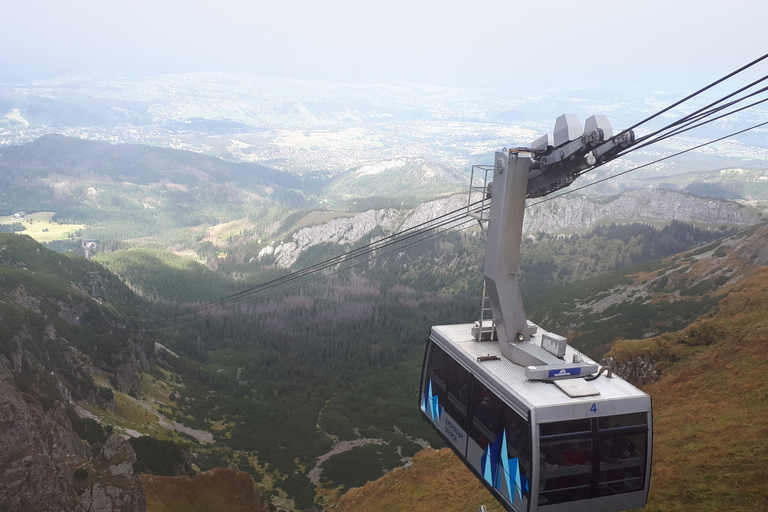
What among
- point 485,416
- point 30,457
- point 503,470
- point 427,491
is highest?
point 485,416

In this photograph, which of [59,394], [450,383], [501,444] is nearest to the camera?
[501,444]

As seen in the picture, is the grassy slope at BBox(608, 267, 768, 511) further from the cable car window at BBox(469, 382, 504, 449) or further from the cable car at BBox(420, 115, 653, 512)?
A: the cable car window at BBox(469, 382, 504, 449)

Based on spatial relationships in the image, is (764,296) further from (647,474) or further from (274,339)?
(274,339)

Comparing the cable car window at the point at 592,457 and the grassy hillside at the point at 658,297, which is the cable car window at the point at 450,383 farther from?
the grassy hillside at the point at 658,297

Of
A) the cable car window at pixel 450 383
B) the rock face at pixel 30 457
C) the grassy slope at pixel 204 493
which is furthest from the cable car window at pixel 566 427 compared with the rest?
the grassy slope at pixel 204 493

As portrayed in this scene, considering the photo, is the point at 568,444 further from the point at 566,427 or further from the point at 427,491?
the point at 427,491

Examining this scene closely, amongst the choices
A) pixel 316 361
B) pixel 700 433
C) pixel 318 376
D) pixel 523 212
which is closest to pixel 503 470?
pixel 523 212

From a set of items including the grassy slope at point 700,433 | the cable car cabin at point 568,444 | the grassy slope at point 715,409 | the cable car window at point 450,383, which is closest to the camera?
the cable car cabin at point 568,444
